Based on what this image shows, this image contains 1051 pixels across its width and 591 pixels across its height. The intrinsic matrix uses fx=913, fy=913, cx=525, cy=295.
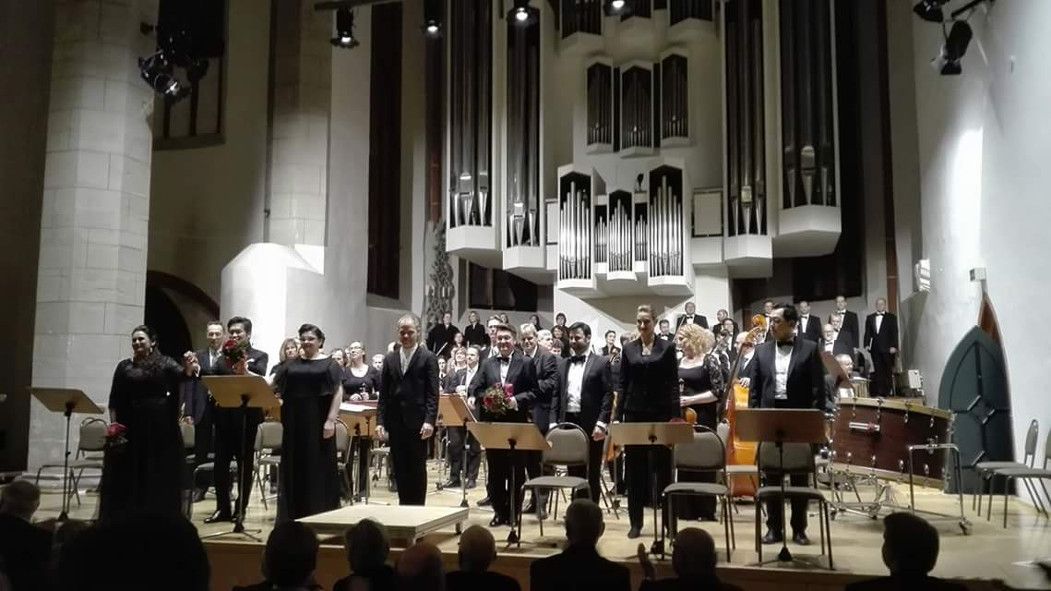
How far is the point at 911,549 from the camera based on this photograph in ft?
9.41

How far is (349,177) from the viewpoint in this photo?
43.3 feet

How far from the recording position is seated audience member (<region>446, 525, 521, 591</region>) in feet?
9.80

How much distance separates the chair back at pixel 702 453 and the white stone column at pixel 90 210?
20.0ft

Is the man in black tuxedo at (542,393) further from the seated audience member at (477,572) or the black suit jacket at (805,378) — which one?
the seated audience member at (477,572)

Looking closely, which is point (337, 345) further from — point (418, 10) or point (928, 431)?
point (928, 431)

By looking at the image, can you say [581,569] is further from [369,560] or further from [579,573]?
[369,560]

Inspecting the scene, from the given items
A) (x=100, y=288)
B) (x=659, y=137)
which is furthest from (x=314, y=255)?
(x=659, y=137)

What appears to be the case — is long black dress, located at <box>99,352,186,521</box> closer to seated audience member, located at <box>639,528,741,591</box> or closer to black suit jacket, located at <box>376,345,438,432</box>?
black suit jacket, located at <box>376,345,438,432</box>

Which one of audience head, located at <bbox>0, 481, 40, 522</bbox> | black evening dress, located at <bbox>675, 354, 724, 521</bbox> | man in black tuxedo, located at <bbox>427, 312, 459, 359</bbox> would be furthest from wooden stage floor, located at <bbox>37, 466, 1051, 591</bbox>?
man in black tuxedo, located at <bbox>427, 312, 459, 359</bbox>

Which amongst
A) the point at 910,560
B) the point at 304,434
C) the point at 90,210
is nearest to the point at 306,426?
the point at 304,434

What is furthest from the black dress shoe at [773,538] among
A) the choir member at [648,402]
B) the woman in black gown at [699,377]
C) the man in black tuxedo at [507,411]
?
the man in black tuxedo at [507,411]

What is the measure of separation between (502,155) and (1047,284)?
9.31 m

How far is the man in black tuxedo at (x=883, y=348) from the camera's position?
1202 centimetres

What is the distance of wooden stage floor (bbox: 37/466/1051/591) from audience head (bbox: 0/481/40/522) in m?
1.96
